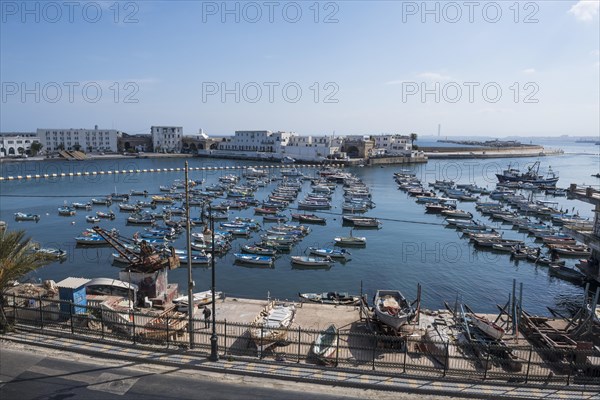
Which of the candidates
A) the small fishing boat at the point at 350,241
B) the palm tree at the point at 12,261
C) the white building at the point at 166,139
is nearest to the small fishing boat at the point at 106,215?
the small fishing boat at the point at 350,241

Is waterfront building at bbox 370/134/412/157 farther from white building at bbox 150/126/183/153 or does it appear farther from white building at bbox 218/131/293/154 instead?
white building at bbox 150/126/183/153

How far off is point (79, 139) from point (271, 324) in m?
136

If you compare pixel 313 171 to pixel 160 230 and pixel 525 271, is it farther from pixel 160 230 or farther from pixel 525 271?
pixel 525 271

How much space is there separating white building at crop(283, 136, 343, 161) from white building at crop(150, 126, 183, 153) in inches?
1631

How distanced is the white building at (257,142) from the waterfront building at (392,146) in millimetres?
28771

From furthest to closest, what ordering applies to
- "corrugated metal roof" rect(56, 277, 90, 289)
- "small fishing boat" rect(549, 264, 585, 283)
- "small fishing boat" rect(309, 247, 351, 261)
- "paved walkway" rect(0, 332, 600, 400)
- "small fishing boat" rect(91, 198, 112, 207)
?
"small fishing boat" rect(91, 198, 112, 207) → "small fishing boat" rect(309, 247, 351, 261) → "small fishing boat" rect(549, 264, 585, 283) → "corrugated metal roof" rect(56, 277, 90, 289) → "paved walkway" rect(0, 332, 600, 400)

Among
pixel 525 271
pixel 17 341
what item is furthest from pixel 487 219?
pixel 17 341

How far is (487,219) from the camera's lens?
56.2 m

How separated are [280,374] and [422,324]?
334 inches

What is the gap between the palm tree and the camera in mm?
14148

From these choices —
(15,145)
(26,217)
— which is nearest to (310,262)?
(26,217)

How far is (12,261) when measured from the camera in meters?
14.6

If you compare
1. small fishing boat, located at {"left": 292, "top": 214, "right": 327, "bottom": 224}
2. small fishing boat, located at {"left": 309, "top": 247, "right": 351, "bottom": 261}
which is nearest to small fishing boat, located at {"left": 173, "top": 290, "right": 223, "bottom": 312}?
small fishing boat, located at {"left": 309, "top": 247, "right": 351, "bottom": 261}

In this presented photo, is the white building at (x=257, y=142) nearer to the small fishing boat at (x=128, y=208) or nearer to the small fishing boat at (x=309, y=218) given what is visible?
the small fishing boat at (x=128, y=208)
